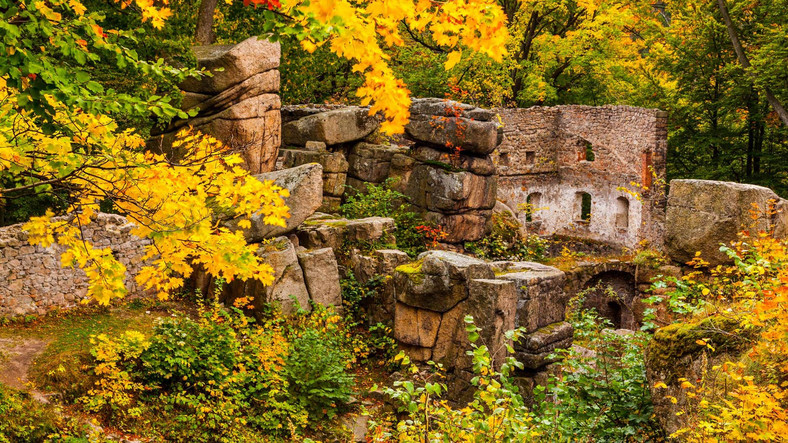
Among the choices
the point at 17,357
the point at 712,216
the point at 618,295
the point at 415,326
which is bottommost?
the point at 618,295

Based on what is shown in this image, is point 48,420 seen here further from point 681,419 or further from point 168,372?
point 681,419

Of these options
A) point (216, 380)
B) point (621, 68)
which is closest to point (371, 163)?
point (216, 380)

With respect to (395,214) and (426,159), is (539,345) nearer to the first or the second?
(395,214)

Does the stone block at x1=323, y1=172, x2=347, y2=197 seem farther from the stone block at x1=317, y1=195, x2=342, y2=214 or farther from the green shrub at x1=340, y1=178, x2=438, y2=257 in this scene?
the green shrub at x1=340, y1=178, x2=438, y2=257

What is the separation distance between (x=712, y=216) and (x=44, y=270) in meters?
11.4

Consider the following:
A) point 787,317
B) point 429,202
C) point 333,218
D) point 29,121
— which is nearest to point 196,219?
point 29,121

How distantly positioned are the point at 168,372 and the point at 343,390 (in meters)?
2.44

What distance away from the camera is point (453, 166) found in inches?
635

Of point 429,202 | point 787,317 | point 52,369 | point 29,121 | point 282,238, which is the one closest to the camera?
point 787,317

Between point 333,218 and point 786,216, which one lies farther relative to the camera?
point 333,218

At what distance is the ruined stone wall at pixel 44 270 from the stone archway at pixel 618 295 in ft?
41.0

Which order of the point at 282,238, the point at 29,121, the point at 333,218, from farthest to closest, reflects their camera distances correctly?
the point at 333,218, the point at 282,238, the point at 29,121

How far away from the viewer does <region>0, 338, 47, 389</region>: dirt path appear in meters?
8.67

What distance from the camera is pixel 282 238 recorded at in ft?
38.9
